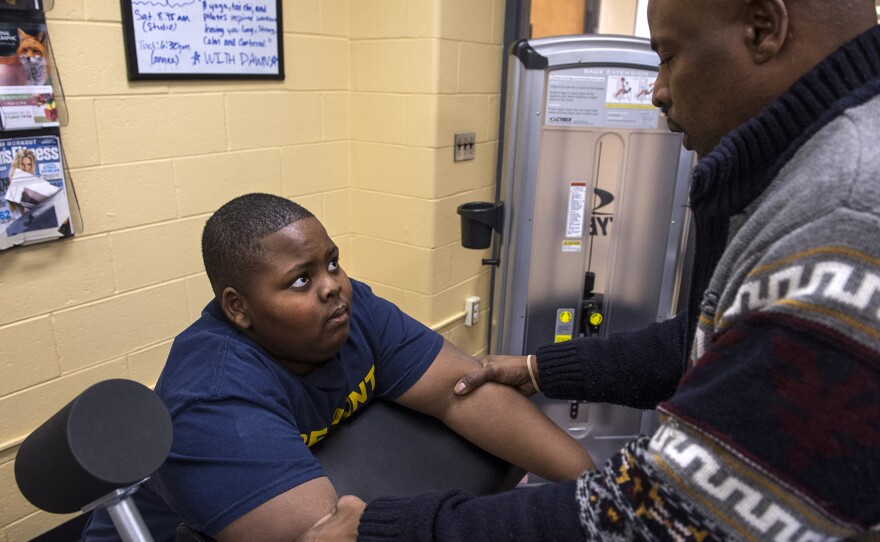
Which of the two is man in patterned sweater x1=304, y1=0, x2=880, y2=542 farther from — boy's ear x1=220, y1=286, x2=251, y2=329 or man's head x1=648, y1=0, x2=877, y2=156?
boy's ear x1=220, y1=286, x2=251, y2=329

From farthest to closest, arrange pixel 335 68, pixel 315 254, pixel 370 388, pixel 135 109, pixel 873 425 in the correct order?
pixel 335 68 < pixel 135 109 < pixel 370 388 < pixel 315 254 < pixel 873 425

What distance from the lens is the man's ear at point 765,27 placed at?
646 mm

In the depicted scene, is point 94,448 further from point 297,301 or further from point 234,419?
point 297,301

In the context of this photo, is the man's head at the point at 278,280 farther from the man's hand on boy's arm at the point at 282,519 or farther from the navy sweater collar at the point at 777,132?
the navy sweater collar at the point at 777,132

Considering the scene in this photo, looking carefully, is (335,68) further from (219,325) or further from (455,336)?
(219,325)

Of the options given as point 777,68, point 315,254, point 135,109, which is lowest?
point 315,254

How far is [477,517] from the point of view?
0.73 metres

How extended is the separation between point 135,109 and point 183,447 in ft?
3.57

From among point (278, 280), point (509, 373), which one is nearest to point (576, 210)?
point (509, 373)

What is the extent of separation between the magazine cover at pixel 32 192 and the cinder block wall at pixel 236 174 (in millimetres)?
40

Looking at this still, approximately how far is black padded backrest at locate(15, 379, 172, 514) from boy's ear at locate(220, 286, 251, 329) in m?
0.35

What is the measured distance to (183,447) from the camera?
2.95 ft

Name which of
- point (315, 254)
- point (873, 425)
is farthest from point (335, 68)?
point (873, 425)

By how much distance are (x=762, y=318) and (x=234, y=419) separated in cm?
70
